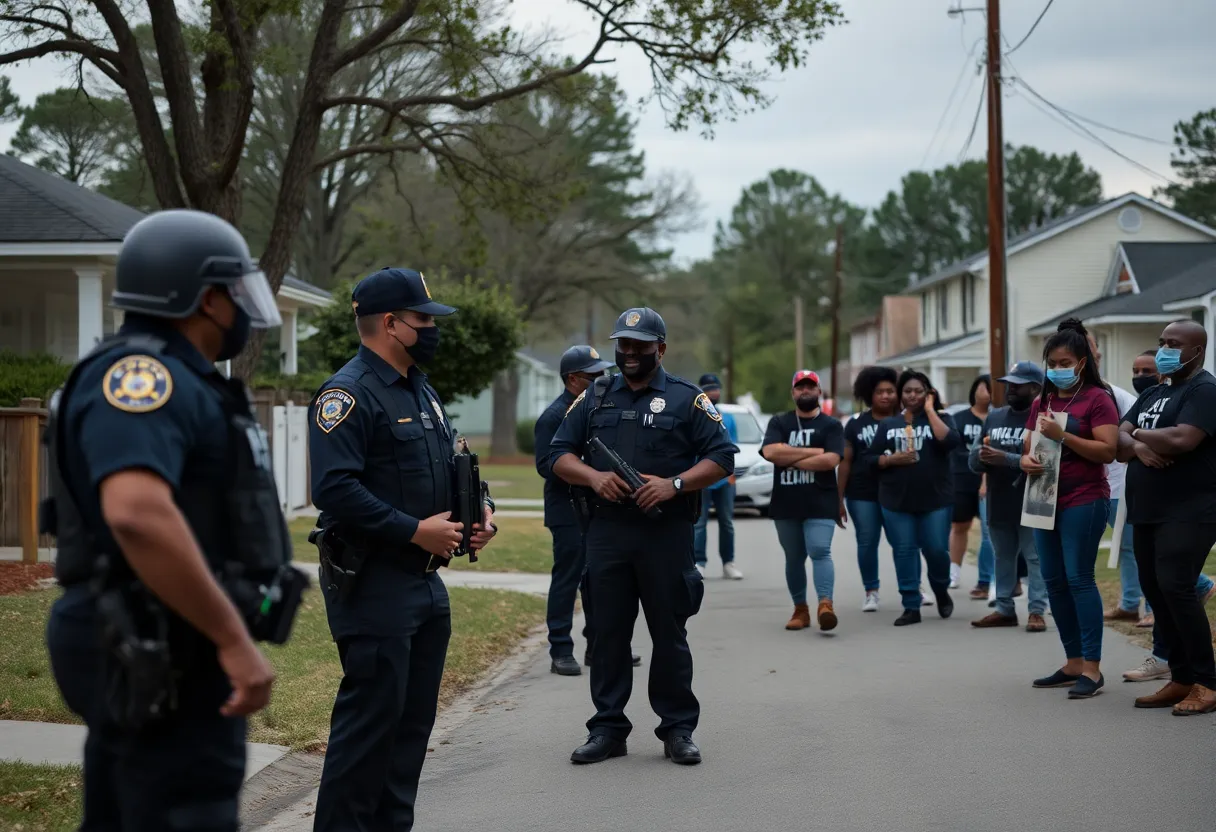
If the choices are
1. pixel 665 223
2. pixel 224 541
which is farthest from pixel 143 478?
pixel 665 223

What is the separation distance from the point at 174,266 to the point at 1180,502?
19.4 ft

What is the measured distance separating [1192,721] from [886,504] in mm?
4249

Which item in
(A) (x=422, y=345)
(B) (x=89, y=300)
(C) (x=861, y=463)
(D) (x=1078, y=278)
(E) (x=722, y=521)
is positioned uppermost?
(D) (x=1078, y=278)

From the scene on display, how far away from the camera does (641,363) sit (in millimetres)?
6777

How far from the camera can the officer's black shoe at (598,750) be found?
6676mm

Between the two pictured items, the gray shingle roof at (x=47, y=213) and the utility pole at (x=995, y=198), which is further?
the utility pole at (x=995, y=198)

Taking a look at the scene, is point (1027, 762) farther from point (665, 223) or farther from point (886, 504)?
point (665, 223)

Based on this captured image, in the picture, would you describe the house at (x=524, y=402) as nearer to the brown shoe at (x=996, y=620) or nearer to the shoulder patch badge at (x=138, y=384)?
the brown shoe at (x=996, y=620)

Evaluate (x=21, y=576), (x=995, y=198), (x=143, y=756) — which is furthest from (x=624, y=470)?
(x=995, y=198)

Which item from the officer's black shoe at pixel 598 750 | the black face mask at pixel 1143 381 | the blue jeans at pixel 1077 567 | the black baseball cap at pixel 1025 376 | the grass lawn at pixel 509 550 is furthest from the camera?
the grass lawn at pixel 509 550

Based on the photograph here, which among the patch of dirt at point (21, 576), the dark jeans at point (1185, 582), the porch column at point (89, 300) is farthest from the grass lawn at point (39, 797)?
the porch column at point (89, 300)

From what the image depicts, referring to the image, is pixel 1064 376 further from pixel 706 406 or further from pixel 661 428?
pixel 661 428

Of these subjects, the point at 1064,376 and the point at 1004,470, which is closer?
the point at 1064,376

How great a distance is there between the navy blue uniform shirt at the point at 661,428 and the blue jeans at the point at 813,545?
395cm
